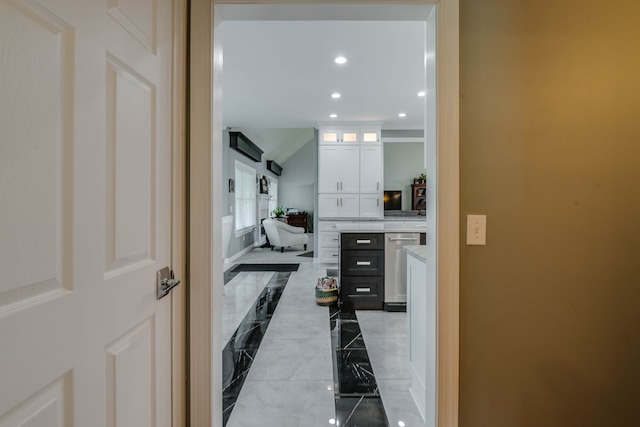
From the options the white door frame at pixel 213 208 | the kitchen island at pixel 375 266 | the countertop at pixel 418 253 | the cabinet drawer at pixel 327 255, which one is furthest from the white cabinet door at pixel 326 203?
the white door frame at pixel 213 208

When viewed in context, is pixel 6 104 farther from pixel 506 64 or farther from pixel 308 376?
pixel 308 376

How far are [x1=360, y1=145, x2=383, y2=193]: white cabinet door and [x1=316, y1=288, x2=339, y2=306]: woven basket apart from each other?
8.69ft

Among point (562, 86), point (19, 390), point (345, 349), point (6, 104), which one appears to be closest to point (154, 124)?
point (6, 104)

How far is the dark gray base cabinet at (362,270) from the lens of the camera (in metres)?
3.31

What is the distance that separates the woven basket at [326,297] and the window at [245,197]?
3.75m

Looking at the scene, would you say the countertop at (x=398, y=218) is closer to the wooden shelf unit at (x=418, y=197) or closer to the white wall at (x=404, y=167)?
the wooden shelf unit at (x=418, y=197)

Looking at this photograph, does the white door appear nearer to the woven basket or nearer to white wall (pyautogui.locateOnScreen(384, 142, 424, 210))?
the woven basket

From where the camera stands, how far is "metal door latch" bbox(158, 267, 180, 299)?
996mm

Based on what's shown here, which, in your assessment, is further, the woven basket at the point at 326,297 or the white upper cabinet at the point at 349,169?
the white upper cabinet at the point at 349,169

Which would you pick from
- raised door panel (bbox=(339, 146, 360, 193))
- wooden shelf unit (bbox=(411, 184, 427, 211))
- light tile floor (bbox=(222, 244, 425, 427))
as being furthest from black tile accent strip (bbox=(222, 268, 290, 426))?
wooden shelf unit (bbox=(411, 184, 427, 211))

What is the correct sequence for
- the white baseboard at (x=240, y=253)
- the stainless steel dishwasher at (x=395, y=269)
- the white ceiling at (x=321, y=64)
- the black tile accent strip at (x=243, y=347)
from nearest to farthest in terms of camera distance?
the black tile accent strip at (x=243, y=347), the white ceiling at (x=321, y=64), the stainless steel dishwasher at (x=395, y=269), the white baseboard at (x=240, y=253)

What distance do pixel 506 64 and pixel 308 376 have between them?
2125 millimetres

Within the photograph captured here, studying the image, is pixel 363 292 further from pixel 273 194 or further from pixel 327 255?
pixel 273 194

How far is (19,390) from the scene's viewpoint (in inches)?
21.4
